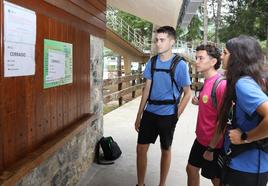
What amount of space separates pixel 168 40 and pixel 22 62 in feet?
6.63

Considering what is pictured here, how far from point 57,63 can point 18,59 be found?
2.94 ft

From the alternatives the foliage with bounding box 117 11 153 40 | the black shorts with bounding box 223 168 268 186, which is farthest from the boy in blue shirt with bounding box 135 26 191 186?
the foliage with bounding box 117 11 153 40

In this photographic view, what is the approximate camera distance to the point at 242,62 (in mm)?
2391

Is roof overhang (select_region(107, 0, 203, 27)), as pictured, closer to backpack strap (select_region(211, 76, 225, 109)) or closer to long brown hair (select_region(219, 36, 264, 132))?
backpack strap (select_region(211, 76, 225, 109))

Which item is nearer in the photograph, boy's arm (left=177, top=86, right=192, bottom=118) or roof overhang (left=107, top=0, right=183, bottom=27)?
boy's arm (left=177, top=86, right=192, bottom=118)

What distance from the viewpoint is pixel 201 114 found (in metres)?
3.43

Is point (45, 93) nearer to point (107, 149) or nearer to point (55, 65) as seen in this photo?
point (55, 65)

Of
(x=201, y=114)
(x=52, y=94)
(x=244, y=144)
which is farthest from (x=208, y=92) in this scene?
(x=52, y=94)

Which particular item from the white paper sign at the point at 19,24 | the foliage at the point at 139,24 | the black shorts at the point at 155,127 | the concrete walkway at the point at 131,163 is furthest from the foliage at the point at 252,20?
the white paper sign at the point at 19,24

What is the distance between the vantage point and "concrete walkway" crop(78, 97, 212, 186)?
4867mm

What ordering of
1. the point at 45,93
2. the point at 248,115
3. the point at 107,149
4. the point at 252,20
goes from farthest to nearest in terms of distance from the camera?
the point at 252,20 < the point at 107,149 < the point at 45,93 < the point at 248,115

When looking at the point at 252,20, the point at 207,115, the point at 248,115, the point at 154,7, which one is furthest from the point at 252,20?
the point at 248,115

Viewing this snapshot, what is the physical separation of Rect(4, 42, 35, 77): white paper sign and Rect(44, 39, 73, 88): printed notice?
12.9 inches

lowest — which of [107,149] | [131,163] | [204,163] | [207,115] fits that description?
[131,163]
